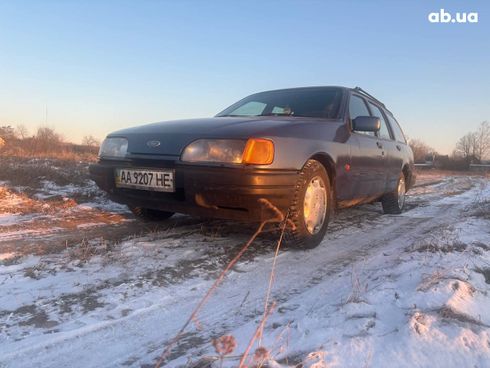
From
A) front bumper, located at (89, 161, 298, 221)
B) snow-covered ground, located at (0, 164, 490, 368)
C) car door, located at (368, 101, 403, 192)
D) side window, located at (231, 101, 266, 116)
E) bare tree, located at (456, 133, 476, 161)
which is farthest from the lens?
bare tree, located at (456, 133, 476, 161)

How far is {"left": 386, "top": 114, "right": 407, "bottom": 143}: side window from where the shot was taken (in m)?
5.57

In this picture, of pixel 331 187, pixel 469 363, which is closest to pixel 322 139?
pixel 331 187

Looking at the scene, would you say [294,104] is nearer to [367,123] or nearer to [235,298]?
[367,123]

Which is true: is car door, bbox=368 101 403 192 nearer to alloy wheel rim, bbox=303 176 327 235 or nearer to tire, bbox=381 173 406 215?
tire, bbox=381 173 406 215

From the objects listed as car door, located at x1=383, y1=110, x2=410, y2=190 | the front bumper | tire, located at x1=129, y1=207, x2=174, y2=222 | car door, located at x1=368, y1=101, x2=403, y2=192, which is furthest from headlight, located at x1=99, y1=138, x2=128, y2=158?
car door, located at x1=383, y1=110, x2=410, y2=190

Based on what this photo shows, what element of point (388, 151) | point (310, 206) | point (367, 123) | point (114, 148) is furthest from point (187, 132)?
point (388, 151)

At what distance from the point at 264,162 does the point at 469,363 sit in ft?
5.52

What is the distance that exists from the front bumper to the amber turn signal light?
6 centimetres

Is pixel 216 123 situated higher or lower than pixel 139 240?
higher

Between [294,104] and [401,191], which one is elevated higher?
[294,104]

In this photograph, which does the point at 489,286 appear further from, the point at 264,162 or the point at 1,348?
the point at 1,348

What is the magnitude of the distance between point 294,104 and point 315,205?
1260 millimetres

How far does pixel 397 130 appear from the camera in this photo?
579 centimetres

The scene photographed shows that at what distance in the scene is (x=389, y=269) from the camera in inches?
95.9
